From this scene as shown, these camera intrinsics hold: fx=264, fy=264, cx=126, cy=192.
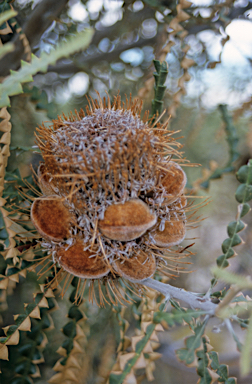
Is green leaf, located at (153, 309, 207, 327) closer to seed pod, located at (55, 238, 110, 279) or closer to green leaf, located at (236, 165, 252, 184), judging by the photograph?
seed pod, located at (55, 238, 110, 279)

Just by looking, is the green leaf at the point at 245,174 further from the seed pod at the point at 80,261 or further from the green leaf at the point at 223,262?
the seed pod at the point at 80,261

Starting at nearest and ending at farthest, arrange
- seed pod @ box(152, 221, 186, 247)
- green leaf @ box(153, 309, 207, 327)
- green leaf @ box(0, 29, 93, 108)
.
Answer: green leaf @ box(0, 29, 93, 108) → green leaf @ box(153, 309, 207, 327) → seed pod @ box(152, 221, 186, 247)

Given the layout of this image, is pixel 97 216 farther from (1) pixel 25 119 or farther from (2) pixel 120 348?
(1) pixel 25 119

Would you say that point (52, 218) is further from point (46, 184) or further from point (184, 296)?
point (184, 296)

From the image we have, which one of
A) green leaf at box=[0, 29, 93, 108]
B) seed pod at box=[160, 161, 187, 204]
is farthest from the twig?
green leaf at box=[0, 29, 93, 108]

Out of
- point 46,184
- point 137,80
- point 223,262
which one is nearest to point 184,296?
point 223,262

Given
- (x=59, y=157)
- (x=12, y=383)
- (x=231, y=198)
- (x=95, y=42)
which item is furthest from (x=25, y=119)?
(x=231, y=198)
